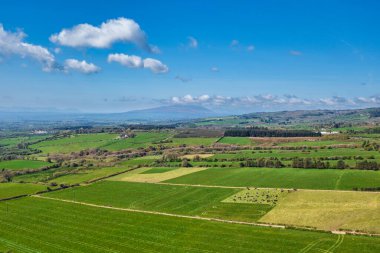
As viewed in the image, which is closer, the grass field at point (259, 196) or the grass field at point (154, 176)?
the grass field at point (259, 196)

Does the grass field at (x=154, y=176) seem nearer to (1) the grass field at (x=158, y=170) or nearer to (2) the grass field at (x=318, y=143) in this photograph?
(1) the grass field at (x=158, y=170)

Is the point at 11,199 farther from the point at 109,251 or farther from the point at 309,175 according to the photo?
the point at 309,175

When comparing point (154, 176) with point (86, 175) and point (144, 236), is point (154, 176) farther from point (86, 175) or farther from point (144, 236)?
point (144, 236)

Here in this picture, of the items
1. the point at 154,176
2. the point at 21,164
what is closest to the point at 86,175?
the point at 154,176

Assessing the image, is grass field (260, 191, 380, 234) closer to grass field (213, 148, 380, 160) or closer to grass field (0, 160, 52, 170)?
grass field (213, 148, 380, 160)

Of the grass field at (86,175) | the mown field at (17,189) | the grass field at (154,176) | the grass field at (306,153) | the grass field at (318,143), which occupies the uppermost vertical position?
the grass field at (318,143)

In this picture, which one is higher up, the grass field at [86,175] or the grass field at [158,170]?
the grass field at [158,170]

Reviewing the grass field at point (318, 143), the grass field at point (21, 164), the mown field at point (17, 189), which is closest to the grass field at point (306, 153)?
the grass field at point (318, 143)
